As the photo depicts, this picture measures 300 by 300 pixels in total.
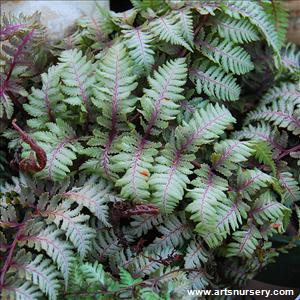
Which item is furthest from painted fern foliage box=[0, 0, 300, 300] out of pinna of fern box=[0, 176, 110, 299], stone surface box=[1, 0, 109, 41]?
stone surface box=[1, 0, 109, 41]

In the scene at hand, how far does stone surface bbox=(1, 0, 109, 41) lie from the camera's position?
7.60ft

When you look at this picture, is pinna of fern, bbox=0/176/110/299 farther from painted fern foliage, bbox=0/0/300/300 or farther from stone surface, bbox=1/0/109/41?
stone surface, bbox=1/0/109/41

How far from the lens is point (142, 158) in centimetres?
185

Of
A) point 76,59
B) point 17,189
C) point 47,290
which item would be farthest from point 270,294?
point 76,59

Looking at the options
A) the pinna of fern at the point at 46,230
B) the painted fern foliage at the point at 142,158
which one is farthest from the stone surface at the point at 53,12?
the pinna of fern at the point at 46,230

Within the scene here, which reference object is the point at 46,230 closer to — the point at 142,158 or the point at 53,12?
the point at 142,158

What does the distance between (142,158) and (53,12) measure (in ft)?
3.15

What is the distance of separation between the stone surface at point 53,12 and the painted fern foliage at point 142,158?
0.41ft

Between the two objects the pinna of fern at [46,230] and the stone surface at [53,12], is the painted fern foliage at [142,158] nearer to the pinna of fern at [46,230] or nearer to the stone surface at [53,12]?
the pinna of fern at [46,230]

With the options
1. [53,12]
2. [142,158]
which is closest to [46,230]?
[142,158]

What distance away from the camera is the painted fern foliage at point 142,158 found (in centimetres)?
174

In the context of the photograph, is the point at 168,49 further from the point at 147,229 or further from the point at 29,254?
the point at 29,254

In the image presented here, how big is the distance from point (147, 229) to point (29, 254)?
18.5 inches

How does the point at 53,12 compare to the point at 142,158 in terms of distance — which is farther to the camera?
the point at 53,12
